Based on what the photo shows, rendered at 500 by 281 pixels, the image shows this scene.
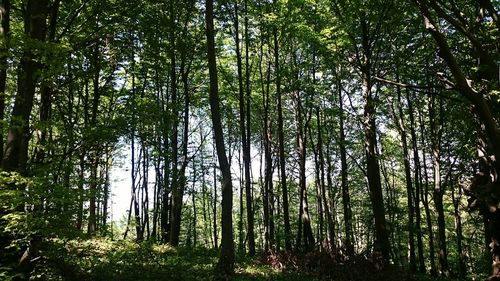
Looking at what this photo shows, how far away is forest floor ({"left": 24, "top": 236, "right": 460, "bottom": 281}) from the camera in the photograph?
35.9ft

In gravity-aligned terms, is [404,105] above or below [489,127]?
above

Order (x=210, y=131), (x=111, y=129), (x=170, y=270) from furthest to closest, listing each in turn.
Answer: (x=210, y=131) → (x=170, y=270) → (x=111, y=129)

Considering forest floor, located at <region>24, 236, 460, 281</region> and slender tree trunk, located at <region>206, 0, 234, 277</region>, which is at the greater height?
slender tree trunk, located at <region>206, 0, 234, 277</region>

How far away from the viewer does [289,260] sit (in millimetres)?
15391

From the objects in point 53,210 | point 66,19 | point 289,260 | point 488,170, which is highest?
point 66,19

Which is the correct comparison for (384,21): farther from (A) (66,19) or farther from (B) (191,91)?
(B) (191,91)

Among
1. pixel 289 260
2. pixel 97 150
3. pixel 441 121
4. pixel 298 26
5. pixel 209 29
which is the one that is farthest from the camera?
pixel 441 121

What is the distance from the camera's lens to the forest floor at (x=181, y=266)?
11.0 meters

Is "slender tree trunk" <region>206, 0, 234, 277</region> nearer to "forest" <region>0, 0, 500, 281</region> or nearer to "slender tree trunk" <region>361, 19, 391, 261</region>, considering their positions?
"forest" <region>0, 0, 500, 281</region>

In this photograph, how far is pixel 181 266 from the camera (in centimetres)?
1323

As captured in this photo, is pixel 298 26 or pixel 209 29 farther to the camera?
pixel 298 26

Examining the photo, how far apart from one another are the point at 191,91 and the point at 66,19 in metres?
11.6

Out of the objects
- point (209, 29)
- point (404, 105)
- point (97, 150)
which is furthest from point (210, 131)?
point (97, 150)

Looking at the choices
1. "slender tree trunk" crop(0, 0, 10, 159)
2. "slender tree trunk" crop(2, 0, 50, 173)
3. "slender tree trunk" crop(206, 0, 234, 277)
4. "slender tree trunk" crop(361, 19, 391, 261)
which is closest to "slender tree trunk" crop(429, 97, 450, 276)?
"slender tree trunk" crop(361, 19, 391, 261)
